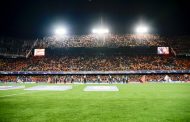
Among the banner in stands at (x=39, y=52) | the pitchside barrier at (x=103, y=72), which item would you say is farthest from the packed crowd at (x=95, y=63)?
the banner in stands at (x=39, y=52)

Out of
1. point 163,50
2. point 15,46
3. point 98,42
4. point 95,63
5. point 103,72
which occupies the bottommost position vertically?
point 103,72

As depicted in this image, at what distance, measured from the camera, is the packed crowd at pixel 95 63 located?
44188 millimetres

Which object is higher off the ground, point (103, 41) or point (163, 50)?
point (103, 41)

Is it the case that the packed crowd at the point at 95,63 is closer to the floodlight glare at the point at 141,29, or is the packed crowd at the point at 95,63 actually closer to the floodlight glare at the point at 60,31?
the floodlight glare at the point at 60,31

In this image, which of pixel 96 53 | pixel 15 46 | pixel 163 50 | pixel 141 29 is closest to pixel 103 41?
pixel 96 53

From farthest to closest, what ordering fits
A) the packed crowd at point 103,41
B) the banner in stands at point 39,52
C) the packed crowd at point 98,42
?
the packed crowd at point 103,41 → the packed crowd at point 98,42 → the banner in stands at point 39,52

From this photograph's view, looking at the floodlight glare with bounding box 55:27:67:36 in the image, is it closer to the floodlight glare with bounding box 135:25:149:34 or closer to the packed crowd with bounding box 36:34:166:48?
the packed crowd with bounding box 36:34:166:48

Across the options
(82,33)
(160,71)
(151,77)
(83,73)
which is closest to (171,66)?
(160,71)

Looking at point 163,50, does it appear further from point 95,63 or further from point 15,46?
point 15,46

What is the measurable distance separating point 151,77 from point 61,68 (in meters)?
17.7

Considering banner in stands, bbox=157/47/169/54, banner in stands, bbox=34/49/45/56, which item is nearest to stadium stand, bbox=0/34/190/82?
banner in stands, bbox=157/47/169/54

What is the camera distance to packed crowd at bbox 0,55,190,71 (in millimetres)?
44188

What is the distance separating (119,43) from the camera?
49.8 metres

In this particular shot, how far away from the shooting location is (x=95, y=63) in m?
46.2
